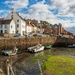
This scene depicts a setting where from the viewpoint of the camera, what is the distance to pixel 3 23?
81312mm

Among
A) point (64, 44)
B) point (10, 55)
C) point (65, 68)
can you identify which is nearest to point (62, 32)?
point (64, 44)

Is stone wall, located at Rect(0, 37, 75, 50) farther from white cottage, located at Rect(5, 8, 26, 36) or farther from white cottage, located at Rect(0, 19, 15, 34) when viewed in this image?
white cottage, located at Rect(5, 8, 26, 36)

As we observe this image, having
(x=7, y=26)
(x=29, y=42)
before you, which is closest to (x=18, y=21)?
(x=7, y=26)

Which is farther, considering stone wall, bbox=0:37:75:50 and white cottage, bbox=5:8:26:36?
white cottage, bbox=5:8:26:36

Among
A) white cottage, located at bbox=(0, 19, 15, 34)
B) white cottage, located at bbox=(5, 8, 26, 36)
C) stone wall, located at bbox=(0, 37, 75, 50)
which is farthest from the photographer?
white cottage, located at bbox=(5, 8, 26, 36)

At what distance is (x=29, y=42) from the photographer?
6656cm

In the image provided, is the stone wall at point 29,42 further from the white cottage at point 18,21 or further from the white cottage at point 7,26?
the white cottage at point 18,21

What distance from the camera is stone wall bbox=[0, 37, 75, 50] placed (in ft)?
190

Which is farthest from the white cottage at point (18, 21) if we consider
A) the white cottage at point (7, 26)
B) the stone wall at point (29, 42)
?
the stone wall at point (29, 42)

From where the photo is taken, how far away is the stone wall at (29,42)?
2279 inches

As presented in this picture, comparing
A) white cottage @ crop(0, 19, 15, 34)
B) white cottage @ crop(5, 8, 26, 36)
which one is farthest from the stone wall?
white cottage @ crop(5, 8, 26, 36)

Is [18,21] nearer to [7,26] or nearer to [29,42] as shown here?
[7,26]

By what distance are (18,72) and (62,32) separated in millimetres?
92349

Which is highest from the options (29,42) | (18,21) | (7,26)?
(18,21)
